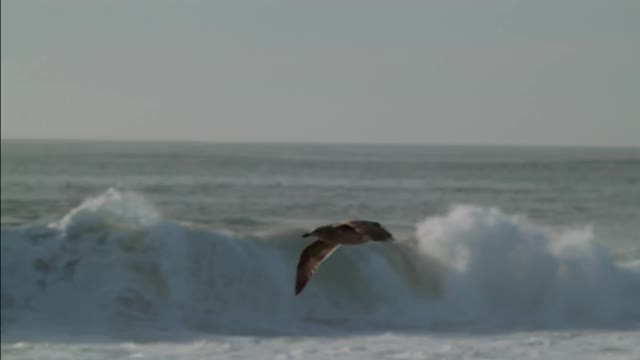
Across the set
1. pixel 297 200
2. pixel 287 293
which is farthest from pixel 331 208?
pixel 287 293

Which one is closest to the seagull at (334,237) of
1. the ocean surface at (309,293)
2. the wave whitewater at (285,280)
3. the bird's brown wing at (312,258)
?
the bird's brown wing at (312,258)

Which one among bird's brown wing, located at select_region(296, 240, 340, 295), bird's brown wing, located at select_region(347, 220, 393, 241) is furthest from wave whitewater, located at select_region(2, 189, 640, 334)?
bird's brown wing, located at select_region(347, 220, 393, 241)

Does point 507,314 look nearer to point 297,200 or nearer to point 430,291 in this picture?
point 430,291

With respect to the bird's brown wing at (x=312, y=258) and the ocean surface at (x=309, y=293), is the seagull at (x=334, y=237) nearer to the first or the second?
the bird's brown wing at (x=312, y=258)

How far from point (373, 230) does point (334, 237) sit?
0.41 meters

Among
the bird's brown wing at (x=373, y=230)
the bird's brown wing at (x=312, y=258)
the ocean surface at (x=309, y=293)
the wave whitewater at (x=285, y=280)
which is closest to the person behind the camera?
the bird's brown wing at (x=373, y=230)

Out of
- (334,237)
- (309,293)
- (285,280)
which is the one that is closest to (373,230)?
(334,237)

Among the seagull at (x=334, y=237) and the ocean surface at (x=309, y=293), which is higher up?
the seagull at (x=334, y=237)

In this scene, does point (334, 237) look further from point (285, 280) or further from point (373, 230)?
point (285, 280)

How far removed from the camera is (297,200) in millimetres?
36781

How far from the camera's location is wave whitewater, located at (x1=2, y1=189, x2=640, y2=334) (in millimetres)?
17859

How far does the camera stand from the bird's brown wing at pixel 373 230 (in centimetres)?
432

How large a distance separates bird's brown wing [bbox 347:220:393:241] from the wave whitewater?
41.5 ft

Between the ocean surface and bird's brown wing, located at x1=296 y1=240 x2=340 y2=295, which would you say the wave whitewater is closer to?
the ocean surface
